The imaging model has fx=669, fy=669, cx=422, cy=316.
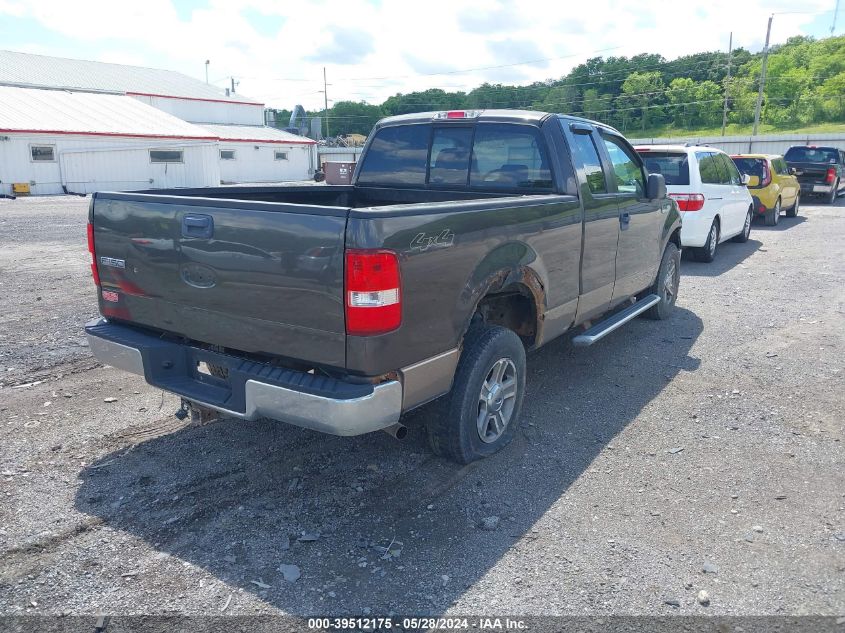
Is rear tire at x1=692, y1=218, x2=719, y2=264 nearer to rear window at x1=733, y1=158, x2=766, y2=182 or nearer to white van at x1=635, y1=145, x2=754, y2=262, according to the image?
white van at x1=635, y1=145, x2=754, y2=262

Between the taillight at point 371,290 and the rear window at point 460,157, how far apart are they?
7.30 feet

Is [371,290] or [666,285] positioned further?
[666,285]

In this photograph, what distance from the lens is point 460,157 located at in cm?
525

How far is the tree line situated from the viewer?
82.4 meters

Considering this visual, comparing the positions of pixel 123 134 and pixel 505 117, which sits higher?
pixel 123 134

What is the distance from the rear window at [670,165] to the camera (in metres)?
10.2

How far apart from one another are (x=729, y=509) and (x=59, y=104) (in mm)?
36883

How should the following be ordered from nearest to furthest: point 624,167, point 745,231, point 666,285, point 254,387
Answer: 1. point 254,387
2. point 624,167
3. point 666,285
4. point 745,231

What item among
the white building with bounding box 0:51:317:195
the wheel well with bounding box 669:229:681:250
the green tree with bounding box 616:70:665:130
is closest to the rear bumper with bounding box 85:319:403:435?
the wheel well with bounding box 669:229:681:250

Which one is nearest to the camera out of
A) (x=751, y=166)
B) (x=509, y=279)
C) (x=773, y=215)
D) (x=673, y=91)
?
(x=509, y=279)

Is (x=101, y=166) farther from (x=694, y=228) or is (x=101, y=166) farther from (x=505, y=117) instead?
(x=505, y=117)

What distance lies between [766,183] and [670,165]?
713 centimetres

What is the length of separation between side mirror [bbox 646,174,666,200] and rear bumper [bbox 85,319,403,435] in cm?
398

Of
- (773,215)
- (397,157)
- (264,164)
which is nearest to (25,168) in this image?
(264,164)
